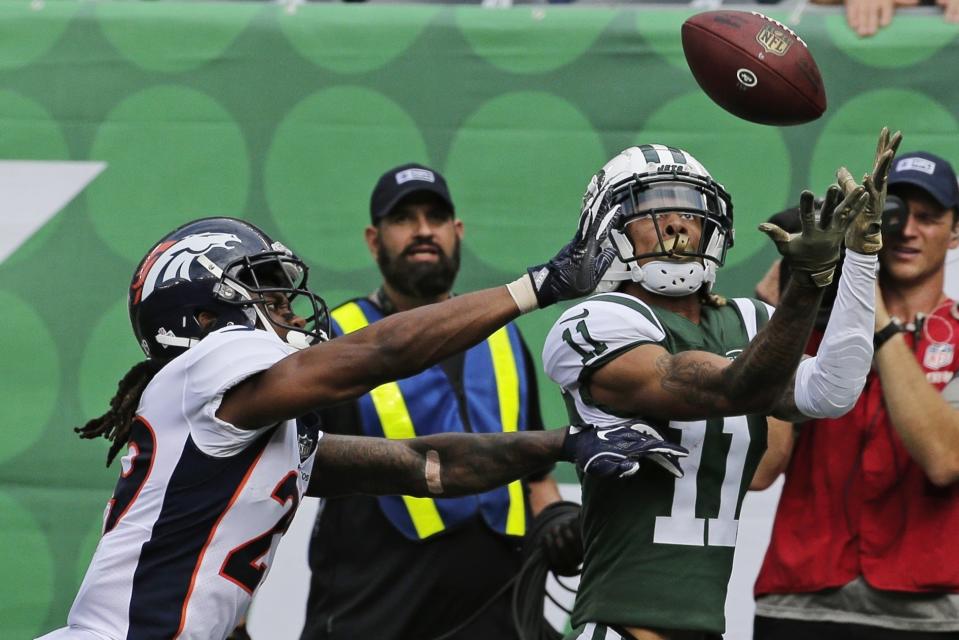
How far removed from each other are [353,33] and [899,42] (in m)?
1.90

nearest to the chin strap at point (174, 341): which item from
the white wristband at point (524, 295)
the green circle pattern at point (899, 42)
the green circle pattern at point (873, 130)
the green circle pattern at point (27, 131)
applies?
the white wristband at point (524, 295)

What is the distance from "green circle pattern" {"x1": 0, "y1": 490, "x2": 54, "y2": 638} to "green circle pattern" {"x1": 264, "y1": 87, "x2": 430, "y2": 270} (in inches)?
53.0

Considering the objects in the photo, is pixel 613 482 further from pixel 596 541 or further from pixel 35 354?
pixel 35 354

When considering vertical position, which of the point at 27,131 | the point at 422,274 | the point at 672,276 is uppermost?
the point at 27,131

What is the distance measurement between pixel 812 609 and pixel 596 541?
108 centimetres

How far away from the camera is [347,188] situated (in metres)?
5.38

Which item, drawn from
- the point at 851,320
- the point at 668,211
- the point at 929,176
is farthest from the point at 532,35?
the point at 851,320

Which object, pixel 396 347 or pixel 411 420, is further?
pixel 411 420

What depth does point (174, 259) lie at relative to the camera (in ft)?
11.8

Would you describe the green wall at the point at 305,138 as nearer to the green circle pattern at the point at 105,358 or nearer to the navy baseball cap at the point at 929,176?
the green circle pattern at the point at 105,358

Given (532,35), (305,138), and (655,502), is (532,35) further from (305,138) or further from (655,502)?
(655,502)

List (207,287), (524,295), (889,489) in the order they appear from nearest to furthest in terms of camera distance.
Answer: (524,295)
(207,287)
(889,489)

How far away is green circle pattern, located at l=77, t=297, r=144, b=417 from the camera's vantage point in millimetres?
5340

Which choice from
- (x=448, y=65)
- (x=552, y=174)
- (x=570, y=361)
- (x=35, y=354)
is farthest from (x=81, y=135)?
(x=570, y=361)
